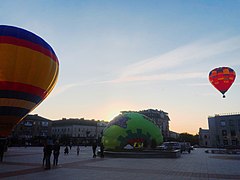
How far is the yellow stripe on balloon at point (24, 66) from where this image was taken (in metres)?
19.5

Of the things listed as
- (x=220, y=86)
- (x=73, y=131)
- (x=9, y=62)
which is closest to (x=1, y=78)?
(x=9, y=62)

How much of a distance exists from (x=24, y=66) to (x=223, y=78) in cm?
2577

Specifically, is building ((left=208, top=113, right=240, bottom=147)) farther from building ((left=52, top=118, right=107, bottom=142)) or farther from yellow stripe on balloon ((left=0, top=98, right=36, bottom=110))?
yellow stripe on balloon ((left=0, top=98, right=36, bottom=110))

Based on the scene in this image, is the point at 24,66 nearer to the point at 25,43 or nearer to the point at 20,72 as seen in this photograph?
the point at 20,72

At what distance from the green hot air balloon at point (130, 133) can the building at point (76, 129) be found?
84.7 metres

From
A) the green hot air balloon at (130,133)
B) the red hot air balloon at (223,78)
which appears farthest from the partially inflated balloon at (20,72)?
the red hot air balloon at (223,78)

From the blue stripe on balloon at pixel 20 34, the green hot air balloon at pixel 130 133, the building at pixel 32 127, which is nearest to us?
the blue stripe on balloon at pixel 20 34

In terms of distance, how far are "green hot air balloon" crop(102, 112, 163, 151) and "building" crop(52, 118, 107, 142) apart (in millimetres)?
84667

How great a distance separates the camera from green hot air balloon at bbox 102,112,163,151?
26016 mm

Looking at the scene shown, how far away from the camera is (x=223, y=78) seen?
31531 mm

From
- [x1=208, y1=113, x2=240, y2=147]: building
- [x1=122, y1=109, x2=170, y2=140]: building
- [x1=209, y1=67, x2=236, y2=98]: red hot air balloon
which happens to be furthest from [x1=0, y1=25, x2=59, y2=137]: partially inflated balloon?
[x1=122, y1=109, x2=170, y2=140]: building

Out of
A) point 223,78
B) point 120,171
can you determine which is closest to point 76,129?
point 223,78

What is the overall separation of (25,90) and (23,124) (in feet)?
264

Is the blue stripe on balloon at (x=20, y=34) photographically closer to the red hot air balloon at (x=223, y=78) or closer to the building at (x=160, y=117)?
the red hot air balloon at (x=223, y=78)
